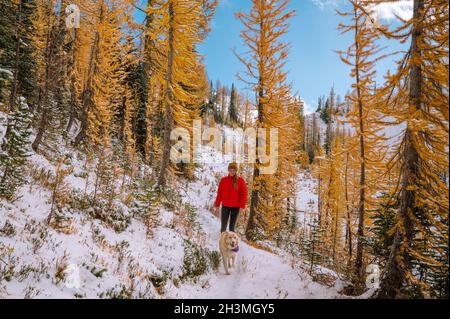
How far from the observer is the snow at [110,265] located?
4062 mm

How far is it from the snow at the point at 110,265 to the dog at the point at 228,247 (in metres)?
0.27

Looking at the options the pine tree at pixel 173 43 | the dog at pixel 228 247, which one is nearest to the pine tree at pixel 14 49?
the pine tree at pixel 173 43

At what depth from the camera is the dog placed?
20.6 ft

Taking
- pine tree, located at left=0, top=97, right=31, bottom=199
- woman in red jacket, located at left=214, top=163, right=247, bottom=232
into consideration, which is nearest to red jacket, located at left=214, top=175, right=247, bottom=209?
woman in red jacket, located at left=214, top=163, right=247, bottom=232

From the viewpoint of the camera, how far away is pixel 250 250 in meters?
8.06

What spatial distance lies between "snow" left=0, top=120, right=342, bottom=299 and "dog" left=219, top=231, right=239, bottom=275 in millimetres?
266

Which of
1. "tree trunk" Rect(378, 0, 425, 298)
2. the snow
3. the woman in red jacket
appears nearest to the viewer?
the snow

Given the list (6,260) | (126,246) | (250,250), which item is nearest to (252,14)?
(250,250)

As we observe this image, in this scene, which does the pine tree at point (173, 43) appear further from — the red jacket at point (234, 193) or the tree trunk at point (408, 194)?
the tree trunk at point (408, 194)

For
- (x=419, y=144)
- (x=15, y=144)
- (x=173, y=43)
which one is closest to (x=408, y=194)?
(x=419, y=144)

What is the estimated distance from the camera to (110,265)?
5082 millimetres

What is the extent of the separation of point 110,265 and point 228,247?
2638 millimetres

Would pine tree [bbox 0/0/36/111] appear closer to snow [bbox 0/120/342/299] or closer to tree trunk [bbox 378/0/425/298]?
snow [bbox 0/120/342/299]

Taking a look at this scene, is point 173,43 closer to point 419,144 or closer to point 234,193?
point 234,193
